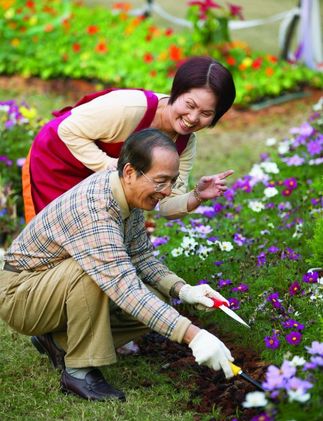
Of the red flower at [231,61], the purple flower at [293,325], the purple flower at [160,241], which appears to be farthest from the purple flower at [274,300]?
the red flower at [231,61]

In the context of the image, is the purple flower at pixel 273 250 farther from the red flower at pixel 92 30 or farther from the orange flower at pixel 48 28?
the orange flower at pixel 48 28

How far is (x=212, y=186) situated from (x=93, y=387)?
96 cm

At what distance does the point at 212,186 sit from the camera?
134 inches

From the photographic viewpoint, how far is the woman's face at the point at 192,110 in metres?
3.37

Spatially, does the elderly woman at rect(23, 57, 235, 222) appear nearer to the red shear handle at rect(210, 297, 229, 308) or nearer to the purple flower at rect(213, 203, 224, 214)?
the red shear handle at rect(210, 297, 229, 308)

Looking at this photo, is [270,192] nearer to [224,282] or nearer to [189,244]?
[189,244]

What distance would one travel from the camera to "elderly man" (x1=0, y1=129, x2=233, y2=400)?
9.57ft

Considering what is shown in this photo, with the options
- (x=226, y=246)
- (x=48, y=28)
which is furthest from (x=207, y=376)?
(x=48, y=28)

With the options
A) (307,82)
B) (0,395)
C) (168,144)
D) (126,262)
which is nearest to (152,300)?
(126,262)

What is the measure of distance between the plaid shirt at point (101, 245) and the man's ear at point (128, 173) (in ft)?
0.19

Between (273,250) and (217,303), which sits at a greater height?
(217,303)

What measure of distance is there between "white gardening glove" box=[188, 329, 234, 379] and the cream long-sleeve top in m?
0.91

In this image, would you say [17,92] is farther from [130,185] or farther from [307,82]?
[130,185]

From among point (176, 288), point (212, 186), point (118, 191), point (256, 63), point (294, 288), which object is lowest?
point (256, 63)
